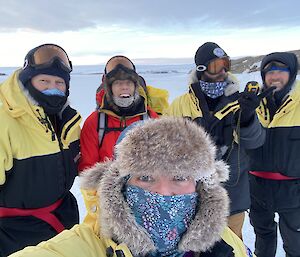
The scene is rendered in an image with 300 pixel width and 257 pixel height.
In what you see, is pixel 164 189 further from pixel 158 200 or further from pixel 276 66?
pixel 276 66

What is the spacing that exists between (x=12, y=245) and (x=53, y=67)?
1.06m

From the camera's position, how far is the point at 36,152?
1945 mm

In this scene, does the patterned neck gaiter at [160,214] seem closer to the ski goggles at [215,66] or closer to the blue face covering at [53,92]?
the blue face covering at [53,92]

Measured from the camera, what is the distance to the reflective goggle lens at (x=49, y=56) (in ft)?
7.00

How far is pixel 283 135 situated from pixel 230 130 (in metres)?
0.52

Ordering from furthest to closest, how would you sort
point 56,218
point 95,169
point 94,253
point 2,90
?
point 56,218, point 2,90, point 95,169, point 94,253

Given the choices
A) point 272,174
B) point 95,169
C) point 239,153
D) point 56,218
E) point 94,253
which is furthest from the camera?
point 272,174

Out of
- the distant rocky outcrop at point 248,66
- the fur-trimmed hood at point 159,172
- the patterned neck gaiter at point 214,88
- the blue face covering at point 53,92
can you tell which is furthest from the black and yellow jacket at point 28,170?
the distant rocky outcrop at point 248,66

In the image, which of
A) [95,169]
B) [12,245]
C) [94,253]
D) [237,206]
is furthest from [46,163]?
[237,206]

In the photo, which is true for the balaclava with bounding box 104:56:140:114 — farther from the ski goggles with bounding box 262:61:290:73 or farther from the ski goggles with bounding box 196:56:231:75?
the ski goggles with bounding box 262:61:290:73

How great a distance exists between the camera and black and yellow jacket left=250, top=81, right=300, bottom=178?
2.67 meters

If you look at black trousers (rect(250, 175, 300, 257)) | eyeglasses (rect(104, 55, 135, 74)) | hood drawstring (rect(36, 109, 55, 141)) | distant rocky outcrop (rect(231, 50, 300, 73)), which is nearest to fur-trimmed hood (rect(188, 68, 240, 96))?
eyeglasses (rect(104, 55, 135, 74))

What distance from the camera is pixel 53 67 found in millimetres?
2148

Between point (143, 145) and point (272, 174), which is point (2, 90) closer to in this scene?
point (143, 145)
